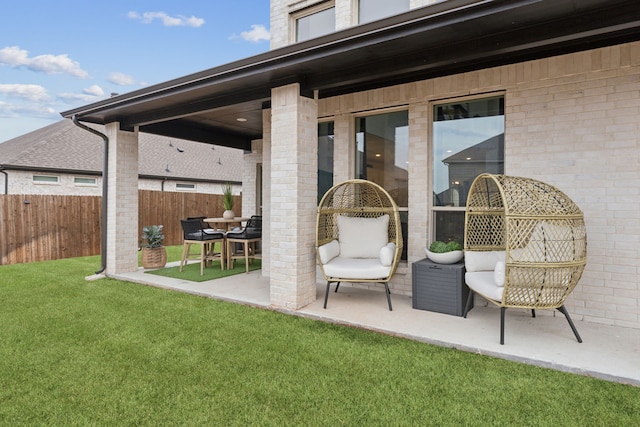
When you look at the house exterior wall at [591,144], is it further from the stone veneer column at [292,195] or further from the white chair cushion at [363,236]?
the stone veneer column at [292,195]

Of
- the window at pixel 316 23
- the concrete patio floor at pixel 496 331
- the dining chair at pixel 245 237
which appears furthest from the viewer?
the dining chair at pixel 245 237

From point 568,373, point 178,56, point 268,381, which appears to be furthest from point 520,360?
point 178,56

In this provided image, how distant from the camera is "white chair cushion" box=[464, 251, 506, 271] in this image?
142 inches

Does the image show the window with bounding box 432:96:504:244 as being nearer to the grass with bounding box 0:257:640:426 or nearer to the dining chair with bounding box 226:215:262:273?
the grass with bounding box 0:257:640:426

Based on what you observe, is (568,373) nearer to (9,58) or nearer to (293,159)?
(293,159)

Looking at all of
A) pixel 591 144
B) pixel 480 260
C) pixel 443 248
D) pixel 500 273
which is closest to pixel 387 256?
pixel 443 248

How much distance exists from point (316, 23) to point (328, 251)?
14.1 ft

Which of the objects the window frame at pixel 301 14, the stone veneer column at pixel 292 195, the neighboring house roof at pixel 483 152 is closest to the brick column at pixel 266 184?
the stone veneer column at pixel 292 195

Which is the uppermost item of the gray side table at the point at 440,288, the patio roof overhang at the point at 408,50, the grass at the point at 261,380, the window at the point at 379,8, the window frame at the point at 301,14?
the window frame at the point at 301,14

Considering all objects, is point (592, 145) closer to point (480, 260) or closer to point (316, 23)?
point (480, 260)

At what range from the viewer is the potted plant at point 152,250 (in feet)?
21.0

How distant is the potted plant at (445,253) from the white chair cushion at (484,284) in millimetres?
289

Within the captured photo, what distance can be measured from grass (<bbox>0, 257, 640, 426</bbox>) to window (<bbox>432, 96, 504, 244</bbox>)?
1924 mm

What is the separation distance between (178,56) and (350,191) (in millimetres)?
14619
